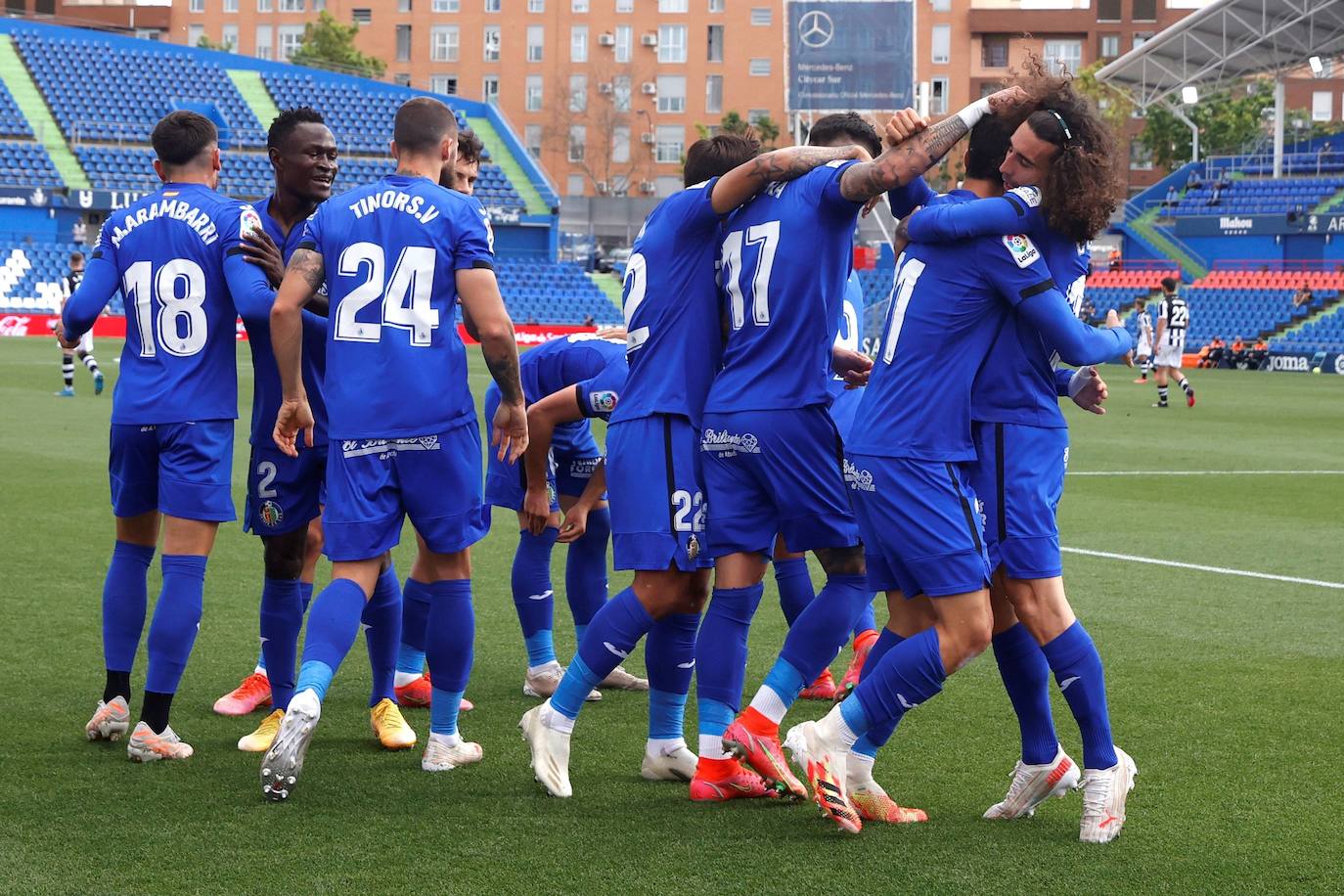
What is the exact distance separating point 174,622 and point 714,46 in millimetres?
83657

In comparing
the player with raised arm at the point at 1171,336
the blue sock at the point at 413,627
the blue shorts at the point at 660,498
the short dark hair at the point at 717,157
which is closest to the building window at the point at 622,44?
the player with raised arm at the point at 1171,336

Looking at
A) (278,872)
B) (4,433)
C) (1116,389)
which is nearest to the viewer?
(278,872)

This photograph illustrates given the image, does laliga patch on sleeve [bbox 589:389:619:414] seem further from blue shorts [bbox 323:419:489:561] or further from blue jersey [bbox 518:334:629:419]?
blue shorts [bbox 323:419:489:561]

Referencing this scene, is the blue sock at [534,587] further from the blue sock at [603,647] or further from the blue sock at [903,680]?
the blue sock at [903,680]

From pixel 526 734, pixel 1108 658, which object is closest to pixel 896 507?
pixel 526 734

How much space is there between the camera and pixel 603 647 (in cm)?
515

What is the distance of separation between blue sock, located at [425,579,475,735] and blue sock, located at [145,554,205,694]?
2.77ft

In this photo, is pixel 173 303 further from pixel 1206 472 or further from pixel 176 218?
pixel 1206 472

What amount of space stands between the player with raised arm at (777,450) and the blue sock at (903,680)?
16.3 inches

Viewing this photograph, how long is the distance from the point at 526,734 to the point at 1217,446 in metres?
15.1

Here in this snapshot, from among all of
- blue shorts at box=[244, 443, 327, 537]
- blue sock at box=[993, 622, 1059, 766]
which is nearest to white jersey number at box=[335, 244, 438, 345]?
blue shorts at box=[244, 443, 327, 537]

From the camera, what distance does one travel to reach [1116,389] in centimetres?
3119

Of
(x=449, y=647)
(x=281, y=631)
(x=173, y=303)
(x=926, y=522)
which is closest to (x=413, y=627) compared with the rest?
(x=281, y=631)

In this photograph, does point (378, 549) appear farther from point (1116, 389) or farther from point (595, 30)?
point (595, 30)
